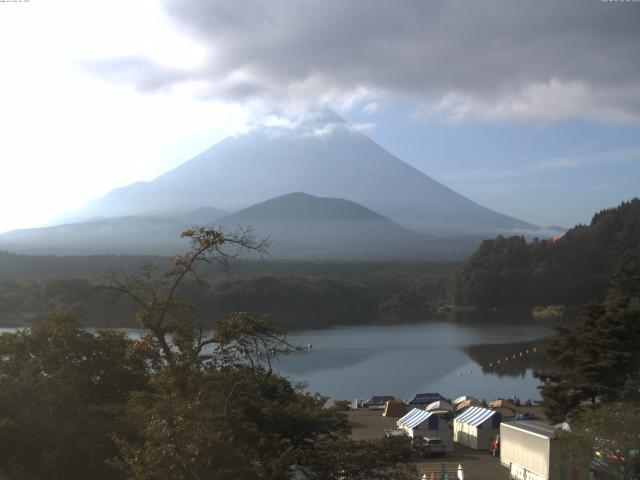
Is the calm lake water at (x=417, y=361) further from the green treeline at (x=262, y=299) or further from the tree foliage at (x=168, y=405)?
the tree foliage at (x=168, y=405)

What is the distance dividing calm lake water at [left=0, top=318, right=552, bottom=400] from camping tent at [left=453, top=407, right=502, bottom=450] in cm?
373

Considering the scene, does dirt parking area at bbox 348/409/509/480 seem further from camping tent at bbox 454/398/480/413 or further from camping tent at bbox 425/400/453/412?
camping tent at bbox 454/398/480/413

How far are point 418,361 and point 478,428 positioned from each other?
10.2 m

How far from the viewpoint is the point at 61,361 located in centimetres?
548

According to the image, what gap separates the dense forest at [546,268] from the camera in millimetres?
34625

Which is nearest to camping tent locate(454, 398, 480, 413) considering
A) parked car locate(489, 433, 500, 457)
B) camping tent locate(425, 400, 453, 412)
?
camping tent locate(425, 400, 453, 412)

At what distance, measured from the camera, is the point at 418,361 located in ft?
63.9

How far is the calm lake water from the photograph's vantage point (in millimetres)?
15805

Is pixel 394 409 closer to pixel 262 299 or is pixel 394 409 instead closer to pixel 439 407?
pixel 439 407

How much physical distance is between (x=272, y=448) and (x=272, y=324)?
0.86 metres

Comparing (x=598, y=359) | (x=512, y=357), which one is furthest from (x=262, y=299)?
(x=598, y=359)

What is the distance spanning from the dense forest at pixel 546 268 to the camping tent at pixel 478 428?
2537 centimetres

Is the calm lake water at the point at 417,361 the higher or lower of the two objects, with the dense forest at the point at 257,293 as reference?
lower

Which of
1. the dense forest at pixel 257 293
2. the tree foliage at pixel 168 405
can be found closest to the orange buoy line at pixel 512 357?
the dense forest at pixel 257 293
